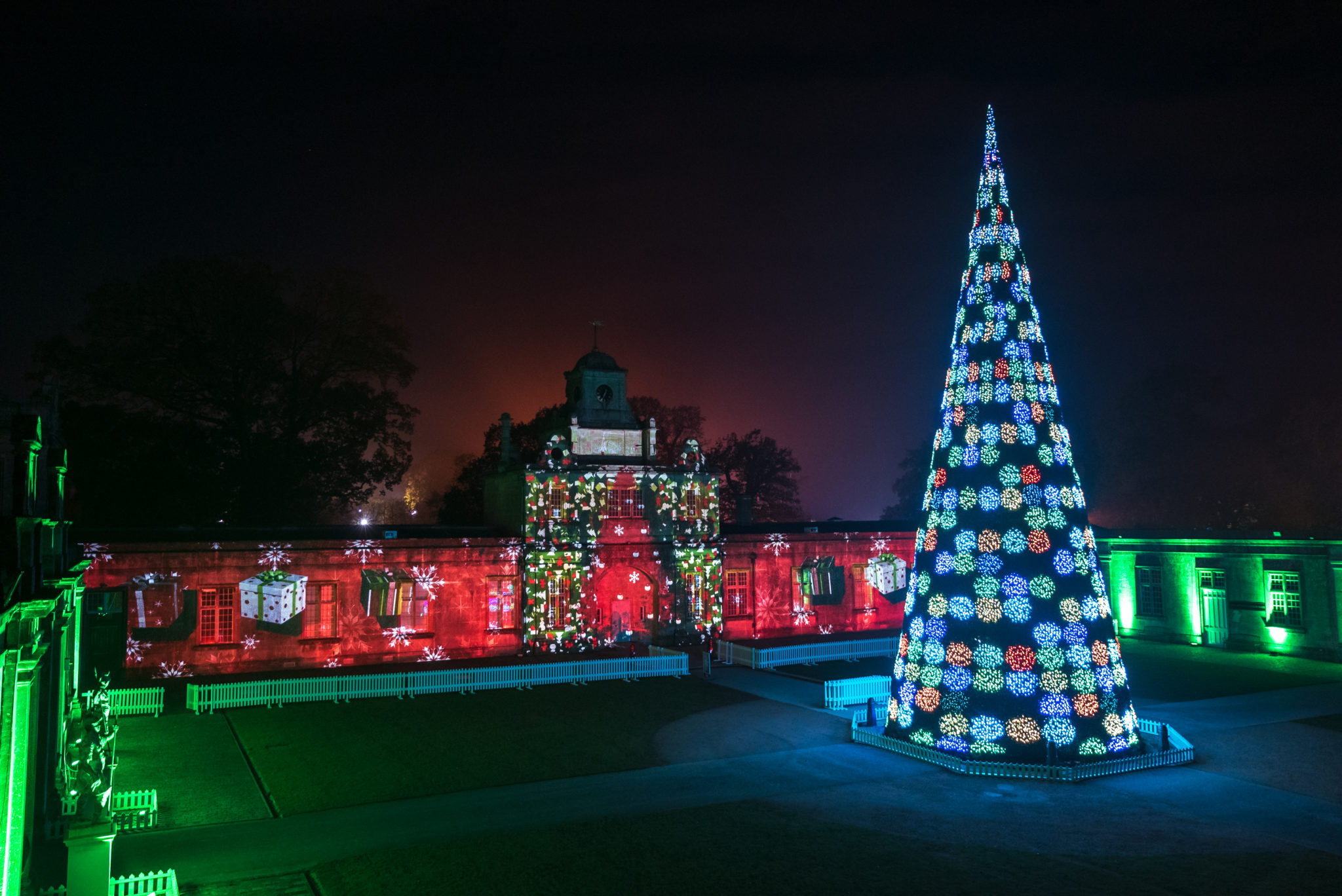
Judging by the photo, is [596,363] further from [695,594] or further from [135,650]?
[135,650]

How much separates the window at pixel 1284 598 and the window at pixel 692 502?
20523 mm

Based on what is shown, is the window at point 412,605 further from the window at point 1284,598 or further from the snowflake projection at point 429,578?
the window at point 1284,598

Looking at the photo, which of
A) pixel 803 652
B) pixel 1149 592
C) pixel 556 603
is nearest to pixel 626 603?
pixel 556 603

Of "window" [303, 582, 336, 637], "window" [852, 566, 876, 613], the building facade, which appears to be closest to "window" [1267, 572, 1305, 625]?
the building facade

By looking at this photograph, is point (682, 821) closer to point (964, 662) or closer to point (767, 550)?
point (964, 662)

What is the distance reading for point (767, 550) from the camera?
3697cm

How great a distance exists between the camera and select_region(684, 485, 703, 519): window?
1395 inches

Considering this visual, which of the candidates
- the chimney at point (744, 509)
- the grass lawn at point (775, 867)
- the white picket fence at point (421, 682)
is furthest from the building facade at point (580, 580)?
the grass lawn at point (775, 867)

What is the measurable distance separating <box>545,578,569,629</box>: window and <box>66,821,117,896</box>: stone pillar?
22.0 meters

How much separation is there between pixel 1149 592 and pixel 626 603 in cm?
2108

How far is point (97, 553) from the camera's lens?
86.9 feet

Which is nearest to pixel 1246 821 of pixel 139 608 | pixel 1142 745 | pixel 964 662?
pixel 1142 745

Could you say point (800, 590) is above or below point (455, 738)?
above

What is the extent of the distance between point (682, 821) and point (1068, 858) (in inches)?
222
